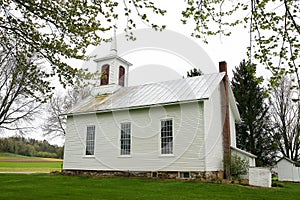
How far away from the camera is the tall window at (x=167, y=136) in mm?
16250

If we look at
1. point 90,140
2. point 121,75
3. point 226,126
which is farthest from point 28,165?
point 226,126

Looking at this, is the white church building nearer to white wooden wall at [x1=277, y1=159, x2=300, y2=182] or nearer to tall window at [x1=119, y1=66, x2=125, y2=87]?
tall window at [x1=119, y1=66, x2=125, y2=87]

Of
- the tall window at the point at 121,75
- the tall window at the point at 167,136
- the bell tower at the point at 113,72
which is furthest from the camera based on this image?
the tall window at the point at 121,75

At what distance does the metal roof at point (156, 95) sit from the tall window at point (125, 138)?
1.31m

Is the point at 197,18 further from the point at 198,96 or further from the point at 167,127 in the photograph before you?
the point at 167,127

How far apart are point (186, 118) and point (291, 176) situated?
1373cm

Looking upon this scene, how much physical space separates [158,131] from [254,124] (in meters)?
16.1

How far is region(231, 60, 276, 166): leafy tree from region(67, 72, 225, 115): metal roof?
1121 cm

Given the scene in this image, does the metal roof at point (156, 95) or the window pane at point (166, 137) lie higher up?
the metal roof at point (156, 95)

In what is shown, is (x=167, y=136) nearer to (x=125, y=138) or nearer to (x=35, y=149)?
(x=125, y=138)

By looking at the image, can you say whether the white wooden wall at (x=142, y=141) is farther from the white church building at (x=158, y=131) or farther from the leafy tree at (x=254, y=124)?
the leafy tree at (x=254, y=124)

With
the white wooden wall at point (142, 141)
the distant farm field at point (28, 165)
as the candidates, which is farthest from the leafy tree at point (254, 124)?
the distant farm field at point (28, 165)

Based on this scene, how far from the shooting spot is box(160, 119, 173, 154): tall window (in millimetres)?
16250

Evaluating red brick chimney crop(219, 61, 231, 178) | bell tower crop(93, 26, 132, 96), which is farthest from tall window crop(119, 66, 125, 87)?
red brick chimney crop(219, 61, 231, 178)
